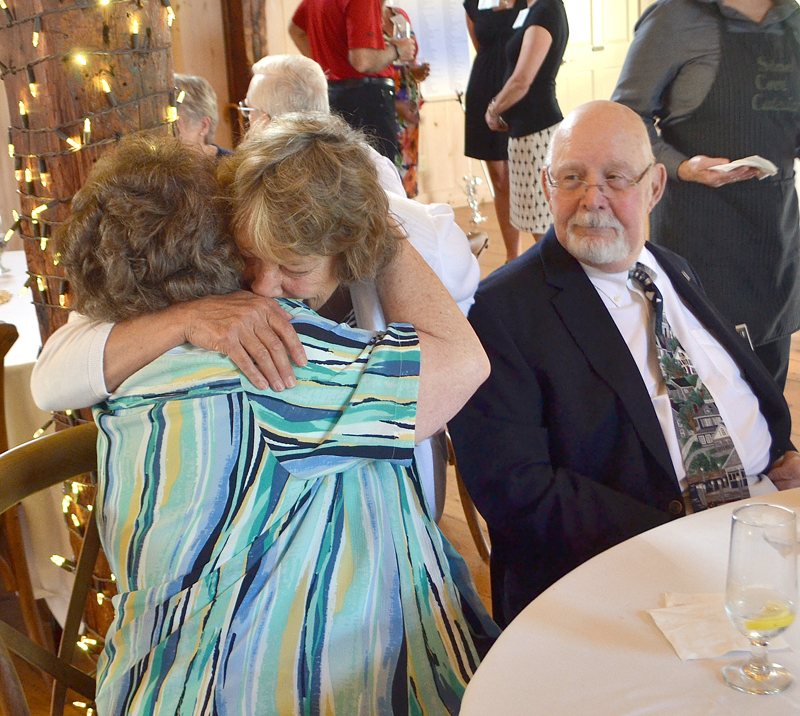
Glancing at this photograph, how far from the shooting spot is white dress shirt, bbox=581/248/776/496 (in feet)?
5.34

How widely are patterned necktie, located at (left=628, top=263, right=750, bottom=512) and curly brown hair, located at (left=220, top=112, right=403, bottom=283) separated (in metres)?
0.70

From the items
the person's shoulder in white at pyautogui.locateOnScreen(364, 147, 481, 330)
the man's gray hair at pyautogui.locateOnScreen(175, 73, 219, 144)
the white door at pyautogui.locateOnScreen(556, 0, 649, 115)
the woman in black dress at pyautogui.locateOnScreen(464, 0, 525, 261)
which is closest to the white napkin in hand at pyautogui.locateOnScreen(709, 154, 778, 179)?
the person's shoulder in white at pyautogui.locateOnScreen(364, 147, 481, 330)

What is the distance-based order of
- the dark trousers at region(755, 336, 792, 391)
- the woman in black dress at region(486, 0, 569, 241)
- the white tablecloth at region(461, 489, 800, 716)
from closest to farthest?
the white tablecloth at region(461, 489, 800, 716), the dark trousers at region(755, 336, 792, 391), the woman in black dress at region(486, 0, 569, 241)

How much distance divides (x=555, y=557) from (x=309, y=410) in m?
0.65

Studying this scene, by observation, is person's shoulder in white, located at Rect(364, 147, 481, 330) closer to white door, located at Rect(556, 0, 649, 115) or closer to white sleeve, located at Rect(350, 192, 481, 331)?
white sleeve, located at Rect(350, 192, 481, 331)

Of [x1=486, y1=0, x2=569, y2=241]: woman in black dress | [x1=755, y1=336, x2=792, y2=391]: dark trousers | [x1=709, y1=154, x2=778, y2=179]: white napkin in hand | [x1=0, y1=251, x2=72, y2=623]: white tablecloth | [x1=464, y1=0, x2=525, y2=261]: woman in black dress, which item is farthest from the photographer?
[x1=464, y1=0, x2=525, y2=261]: woman in black dress

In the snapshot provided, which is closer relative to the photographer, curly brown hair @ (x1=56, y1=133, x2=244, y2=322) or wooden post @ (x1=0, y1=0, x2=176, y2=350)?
curly brown hair @ (x1=56, y1=133, x2=244, y2=322)

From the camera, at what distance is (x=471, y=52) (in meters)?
7.65

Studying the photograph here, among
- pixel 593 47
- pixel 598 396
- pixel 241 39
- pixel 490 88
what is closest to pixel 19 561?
pixel 598 396

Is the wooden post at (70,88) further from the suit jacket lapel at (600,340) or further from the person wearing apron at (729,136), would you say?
the person wearing apron at (729,136)

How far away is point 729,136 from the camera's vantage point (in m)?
2.25

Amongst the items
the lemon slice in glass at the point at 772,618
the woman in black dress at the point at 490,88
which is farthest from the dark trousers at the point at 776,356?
the woman in black dress at the point at 490,88

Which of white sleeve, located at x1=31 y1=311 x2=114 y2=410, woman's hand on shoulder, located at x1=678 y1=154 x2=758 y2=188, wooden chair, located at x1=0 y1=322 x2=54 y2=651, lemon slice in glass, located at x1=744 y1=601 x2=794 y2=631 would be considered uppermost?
woman's hand on shoulder, located at x1=678 y1=154 x2=758 y2=188

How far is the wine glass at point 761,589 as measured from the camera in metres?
0.81
